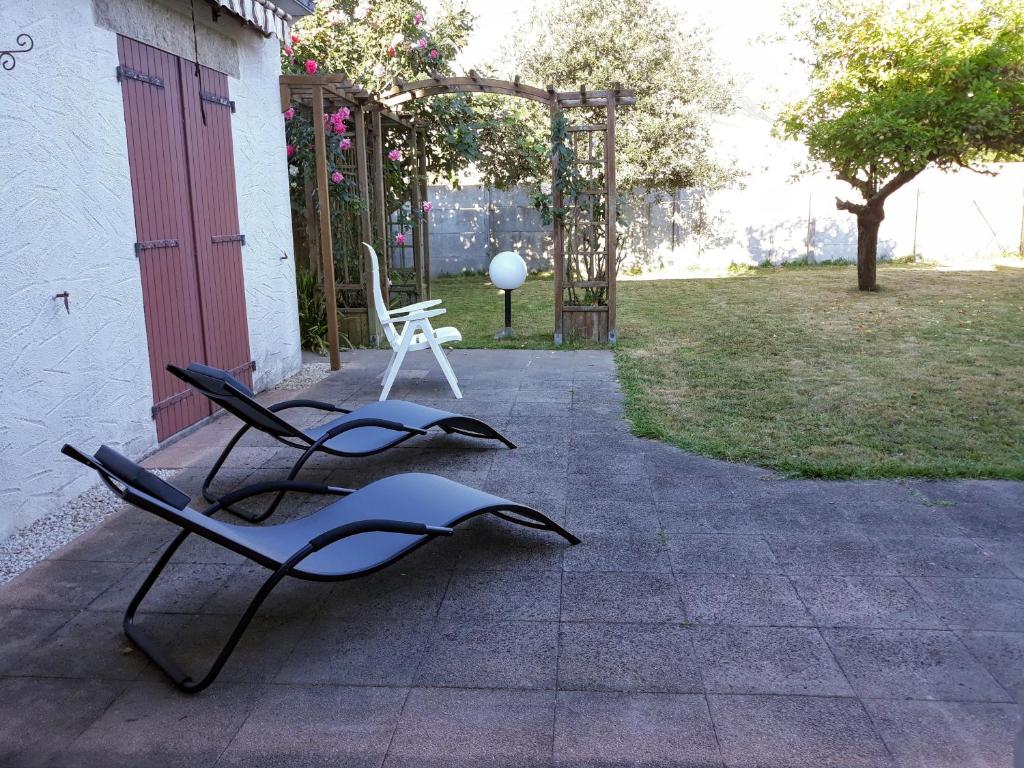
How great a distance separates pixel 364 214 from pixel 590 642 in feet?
21.3

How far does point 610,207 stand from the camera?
7977 mm

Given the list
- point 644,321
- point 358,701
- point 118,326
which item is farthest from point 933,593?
point 644,321

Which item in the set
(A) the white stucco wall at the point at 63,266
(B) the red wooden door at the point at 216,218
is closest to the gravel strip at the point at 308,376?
(B) the red wooden door at the point at 216,218

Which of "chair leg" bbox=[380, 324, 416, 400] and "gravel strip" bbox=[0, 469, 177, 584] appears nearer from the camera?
"gravel strip" bbox=[0, 469, 177, 584]

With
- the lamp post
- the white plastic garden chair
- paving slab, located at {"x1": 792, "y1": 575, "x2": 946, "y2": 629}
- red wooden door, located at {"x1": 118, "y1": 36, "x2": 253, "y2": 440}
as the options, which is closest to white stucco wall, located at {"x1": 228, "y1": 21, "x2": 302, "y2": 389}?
red wooden door, located at {"x1": 118, "y1": 36, "x2": 253, "y2": 440}

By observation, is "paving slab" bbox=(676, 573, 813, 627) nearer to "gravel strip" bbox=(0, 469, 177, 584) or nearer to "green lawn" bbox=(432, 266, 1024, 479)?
"green lawn" bbox=(432, 266, 1024, 479)

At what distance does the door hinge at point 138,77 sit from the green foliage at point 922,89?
7819 mm

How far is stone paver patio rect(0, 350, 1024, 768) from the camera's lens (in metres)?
2.19

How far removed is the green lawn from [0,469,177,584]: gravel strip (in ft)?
9.63

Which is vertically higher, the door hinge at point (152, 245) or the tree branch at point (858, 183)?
the tree branch at point (858, 183)

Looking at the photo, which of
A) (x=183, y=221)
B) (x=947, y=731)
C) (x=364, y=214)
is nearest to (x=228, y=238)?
(x=183, y=221)

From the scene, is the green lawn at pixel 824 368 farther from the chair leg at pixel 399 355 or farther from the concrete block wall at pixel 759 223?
the concrete block wall at pixel 759 223

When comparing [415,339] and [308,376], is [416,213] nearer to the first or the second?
[308,376]

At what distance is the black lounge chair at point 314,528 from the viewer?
2434mm
